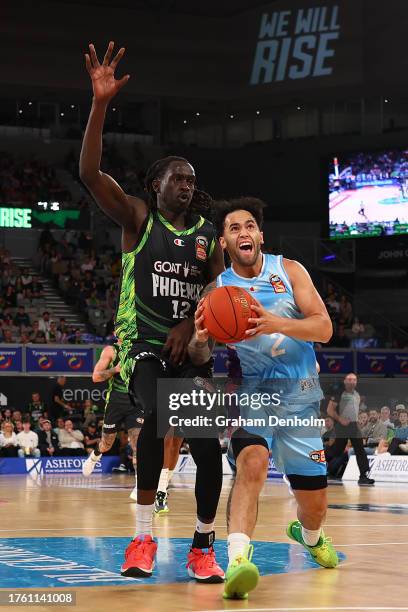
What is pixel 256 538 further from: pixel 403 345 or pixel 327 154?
pixel 327 154

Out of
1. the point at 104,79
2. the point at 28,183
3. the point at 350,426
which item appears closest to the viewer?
the point at 104,79

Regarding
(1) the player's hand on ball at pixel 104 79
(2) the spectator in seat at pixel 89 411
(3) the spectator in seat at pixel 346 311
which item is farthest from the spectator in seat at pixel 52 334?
(1) the player's hand on ball at pixel 104 79

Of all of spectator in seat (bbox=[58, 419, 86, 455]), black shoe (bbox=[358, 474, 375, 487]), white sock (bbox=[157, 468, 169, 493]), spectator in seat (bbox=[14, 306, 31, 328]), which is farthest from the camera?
spectator in seat (bbox=[14, 306, 31, 328])

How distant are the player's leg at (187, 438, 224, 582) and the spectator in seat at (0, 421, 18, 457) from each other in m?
15.2

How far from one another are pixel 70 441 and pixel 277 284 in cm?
1620

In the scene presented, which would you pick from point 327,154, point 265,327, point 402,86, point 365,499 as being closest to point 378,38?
point 402,86

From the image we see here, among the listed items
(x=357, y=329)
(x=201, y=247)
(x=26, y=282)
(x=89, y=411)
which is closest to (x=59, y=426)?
(x=89, y=411)

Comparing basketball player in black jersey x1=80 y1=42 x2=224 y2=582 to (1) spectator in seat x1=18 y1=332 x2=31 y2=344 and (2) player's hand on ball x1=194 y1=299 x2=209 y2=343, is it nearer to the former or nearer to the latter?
(2) player's hand on ball x1=194 y1=299 x2=209 y2=343

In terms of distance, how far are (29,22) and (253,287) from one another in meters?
30.6

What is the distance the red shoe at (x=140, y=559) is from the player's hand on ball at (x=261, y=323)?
1.41 metres

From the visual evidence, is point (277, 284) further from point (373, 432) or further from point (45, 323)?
point (45, 323)

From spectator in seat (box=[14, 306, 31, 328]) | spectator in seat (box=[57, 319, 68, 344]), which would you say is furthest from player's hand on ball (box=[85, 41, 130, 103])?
spectator in seat (box=[14, 306, 31, 328])

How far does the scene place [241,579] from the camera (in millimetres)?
5297

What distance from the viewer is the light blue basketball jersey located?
612 centimetres
